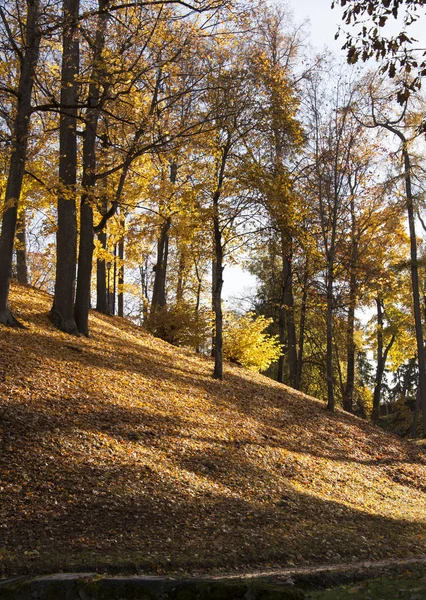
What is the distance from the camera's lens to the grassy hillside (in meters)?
5.87

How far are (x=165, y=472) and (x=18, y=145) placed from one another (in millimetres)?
6044

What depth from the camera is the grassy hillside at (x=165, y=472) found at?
587 centimetres

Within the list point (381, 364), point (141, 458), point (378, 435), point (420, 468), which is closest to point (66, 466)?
point (141, 458)

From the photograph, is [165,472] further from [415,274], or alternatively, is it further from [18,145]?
[415,274]

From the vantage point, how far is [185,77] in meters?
12.4

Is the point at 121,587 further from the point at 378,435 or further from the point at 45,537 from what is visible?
the point at 378,435

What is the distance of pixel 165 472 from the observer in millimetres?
7832

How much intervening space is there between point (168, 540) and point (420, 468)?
1024cm

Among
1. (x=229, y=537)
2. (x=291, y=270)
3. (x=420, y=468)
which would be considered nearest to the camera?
(x=229, y=537)

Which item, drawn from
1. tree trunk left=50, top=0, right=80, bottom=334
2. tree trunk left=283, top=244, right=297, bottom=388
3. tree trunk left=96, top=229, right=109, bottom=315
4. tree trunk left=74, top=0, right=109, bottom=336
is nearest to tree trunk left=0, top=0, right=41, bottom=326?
tree trunk left=50, top=0, right=80, bottom=334

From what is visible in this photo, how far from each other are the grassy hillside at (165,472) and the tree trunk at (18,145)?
3.14ft

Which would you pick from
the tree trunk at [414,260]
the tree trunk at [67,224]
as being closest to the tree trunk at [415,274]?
the tree trunk at [414,260]

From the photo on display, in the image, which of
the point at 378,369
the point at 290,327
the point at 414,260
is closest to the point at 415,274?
the point at 414,260

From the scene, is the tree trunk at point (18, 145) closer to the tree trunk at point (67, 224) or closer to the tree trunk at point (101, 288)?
the tree trunk at point (67, 224)
